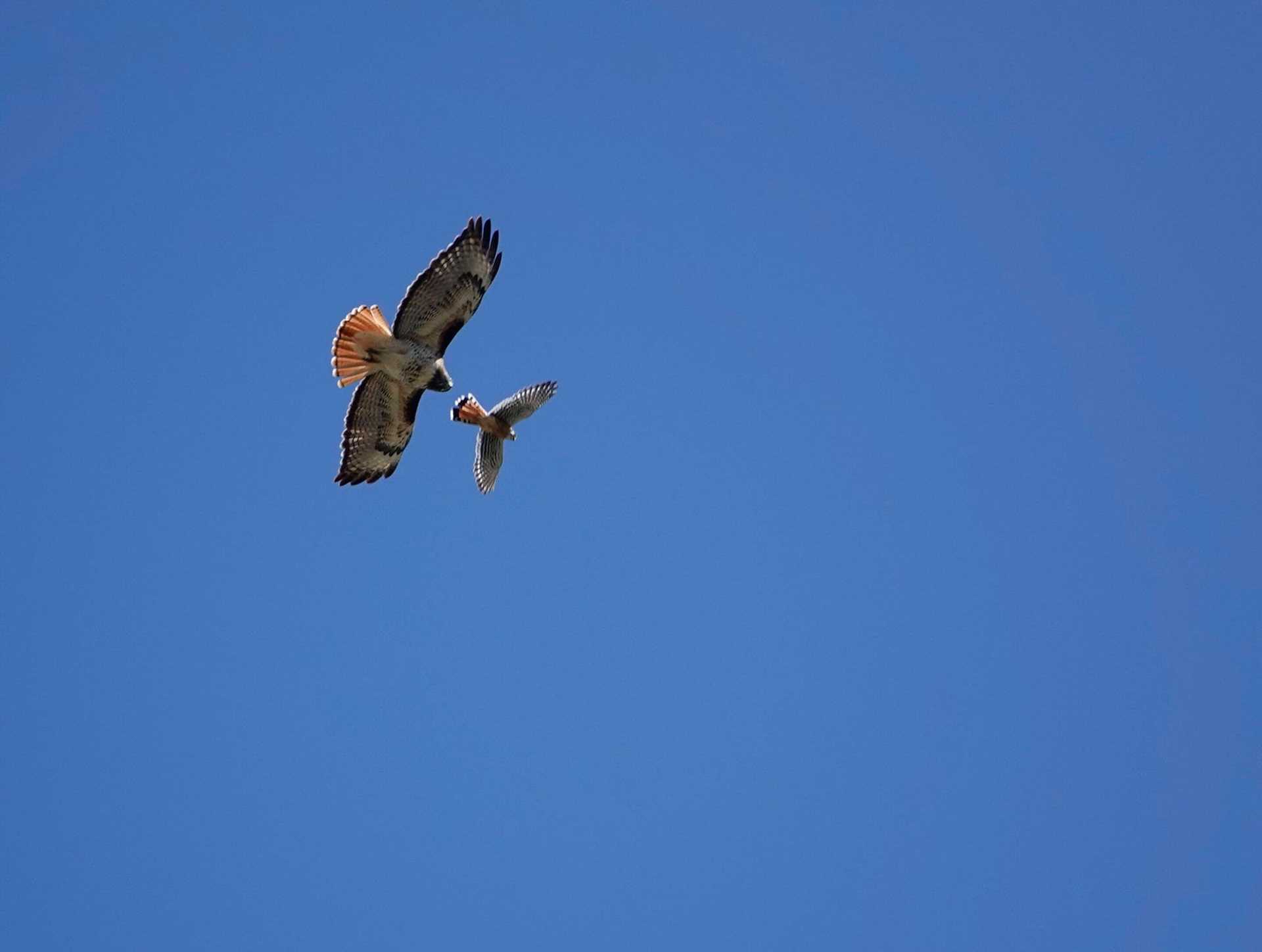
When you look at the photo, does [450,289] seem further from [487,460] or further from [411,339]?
[487,460]

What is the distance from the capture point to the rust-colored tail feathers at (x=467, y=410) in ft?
43.8

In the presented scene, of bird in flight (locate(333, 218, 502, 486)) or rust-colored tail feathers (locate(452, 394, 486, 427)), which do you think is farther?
rust-colored tail feathers (locate(452, 394, 486, 427))

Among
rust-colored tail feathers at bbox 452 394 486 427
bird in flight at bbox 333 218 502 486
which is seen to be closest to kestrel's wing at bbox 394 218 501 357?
bird in flight at bbox 333 218 502 486

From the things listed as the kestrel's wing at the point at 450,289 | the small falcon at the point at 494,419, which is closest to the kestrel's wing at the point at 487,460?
the small falcon at the point at 494,419

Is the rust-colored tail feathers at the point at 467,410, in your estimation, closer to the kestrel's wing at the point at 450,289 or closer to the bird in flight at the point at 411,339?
the bird in flight at the point at 411,339

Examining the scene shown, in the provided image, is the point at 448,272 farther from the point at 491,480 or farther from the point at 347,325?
the point at 491,480

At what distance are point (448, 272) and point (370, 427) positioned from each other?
1.90 meters

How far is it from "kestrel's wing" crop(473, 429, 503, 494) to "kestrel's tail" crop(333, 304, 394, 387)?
1.29 meters

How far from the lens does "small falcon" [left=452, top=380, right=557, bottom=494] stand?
13383mm

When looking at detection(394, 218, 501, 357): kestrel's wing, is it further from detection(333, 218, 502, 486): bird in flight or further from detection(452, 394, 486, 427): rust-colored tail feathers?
detection(452, 394, 486, 427): rust-colored tail feathers

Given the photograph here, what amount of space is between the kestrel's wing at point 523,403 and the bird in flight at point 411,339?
1.76 feet

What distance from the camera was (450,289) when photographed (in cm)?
1262

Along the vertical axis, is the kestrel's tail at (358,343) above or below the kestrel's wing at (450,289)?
below

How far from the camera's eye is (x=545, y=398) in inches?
539
